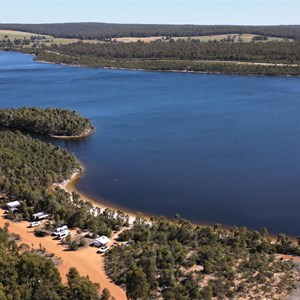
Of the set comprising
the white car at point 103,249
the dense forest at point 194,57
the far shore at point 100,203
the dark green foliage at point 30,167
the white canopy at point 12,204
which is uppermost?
the dense forest at point 194,57

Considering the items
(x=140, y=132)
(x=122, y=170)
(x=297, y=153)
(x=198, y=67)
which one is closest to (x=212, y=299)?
(x=122, y=170)

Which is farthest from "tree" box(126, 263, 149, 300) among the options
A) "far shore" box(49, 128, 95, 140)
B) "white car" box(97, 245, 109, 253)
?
"far shore" box(49, 128, 95, 140)

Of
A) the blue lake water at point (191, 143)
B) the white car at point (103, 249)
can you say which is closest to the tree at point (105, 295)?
the white car at point (103, 249)

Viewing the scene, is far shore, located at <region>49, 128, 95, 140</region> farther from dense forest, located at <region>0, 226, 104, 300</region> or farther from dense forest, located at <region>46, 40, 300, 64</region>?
dense forest, located at <region>46, 40, 300, 64</region>

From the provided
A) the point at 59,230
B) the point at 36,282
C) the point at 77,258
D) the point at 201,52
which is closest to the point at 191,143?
the point at 59,230

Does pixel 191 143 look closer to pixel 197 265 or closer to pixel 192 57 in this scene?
pixel 197 265

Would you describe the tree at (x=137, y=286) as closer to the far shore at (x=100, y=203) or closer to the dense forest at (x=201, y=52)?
the far shore at (x=100, y=203)
